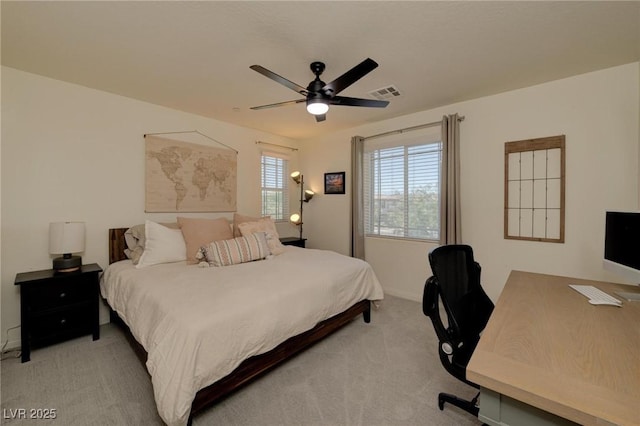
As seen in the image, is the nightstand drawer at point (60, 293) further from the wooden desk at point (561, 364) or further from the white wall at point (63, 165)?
the wooden desk at point (561, 364)

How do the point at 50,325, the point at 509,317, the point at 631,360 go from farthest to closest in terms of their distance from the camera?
the point at 50,325, the point at 509,317, the point at 631,360

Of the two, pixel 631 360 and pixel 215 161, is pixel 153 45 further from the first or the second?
pixel 631 360

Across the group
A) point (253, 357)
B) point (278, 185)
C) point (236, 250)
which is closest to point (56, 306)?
point (236, 250)

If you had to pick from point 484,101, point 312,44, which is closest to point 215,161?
point 312,44

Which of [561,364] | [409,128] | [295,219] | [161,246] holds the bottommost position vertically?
[561,364]

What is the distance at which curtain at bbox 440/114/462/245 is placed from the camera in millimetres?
3135

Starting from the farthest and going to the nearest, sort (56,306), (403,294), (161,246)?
(403,294), (161,246), (56,306)

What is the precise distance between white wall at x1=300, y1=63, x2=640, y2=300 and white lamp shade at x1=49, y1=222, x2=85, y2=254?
141 inches

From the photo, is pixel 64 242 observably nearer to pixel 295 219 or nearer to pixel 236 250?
pixel 236 250

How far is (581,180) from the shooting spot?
2551 millimetres

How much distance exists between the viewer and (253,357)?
1812mm

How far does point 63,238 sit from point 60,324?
0.76 m

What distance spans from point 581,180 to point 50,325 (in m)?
4.99

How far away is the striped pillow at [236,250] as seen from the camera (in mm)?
2625
